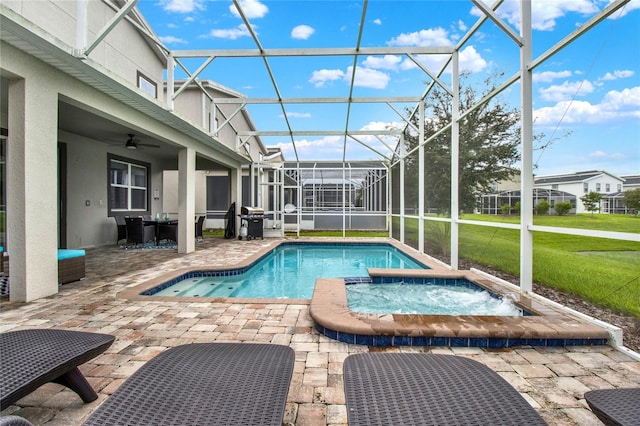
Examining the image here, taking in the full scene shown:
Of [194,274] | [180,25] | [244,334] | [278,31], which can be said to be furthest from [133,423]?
[180,25]

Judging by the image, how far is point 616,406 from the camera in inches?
51.3

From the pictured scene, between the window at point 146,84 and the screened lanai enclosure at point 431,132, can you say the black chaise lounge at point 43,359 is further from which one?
the window at point 146,84

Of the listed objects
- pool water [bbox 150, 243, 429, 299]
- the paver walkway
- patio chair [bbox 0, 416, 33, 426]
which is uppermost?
patio chair [bbox 0, 416, 33, 426]

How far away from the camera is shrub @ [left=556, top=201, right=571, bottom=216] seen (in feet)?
11.2

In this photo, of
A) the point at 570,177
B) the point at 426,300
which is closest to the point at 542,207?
the point at 570,177

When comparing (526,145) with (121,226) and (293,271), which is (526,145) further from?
(121,226)

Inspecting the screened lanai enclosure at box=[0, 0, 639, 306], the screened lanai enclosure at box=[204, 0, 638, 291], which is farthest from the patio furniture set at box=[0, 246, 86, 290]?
the screened lanai enclosure at box=[204, 0, 638, 291]

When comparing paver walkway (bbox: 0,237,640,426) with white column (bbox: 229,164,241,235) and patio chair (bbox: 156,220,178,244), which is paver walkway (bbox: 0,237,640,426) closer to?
A: patio chair (bbox: 156,220,178,244)

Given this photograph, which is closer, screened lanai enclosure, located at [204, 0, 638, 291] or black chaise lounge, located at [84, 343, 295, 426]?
black chaise lounge, located at [84, 343, 295, 426]

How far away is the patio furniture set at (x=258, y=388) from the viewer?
4.08ft

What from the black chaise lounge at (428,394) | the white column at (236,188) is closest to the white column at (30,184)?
the black chaise lounge at (428,394)

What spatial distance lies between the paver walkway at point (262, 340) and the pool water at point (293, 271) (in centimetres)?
109

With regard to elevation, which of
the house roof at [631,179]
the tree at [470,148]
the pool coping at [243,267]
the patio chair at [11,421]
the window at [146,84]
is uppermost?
the window at [146,84]

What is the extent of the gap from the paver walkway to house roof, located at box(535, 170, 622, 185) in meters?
1.62
